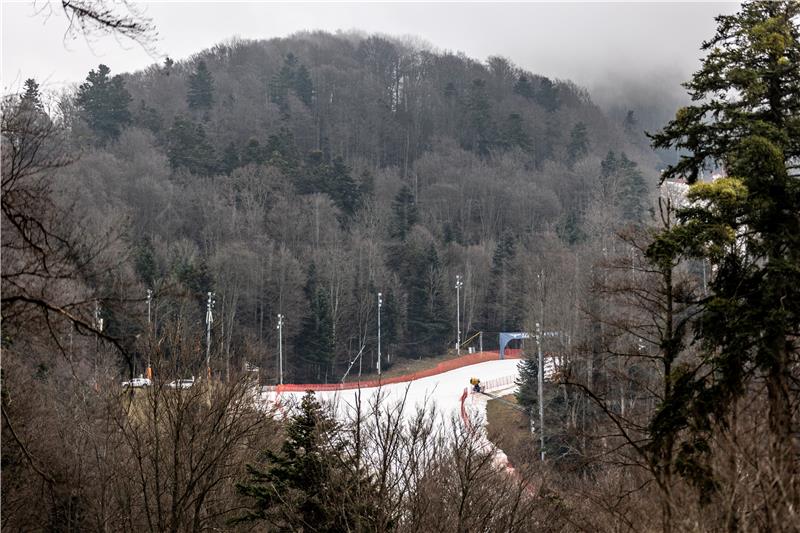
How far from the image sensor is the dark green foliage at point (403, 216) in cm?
8175

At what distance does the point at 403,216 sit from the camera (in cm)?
8406

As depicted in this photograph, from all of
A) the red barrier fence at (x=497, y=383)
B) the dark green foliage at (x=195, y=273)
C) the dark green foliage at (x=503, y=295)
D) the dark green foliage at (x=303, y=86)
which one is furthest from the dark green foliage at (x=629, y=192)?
the dark green foliage at (x=303, y=86)

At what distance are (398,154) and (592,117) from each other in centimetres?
5380

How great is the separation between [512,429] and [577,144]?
10301 centimetres

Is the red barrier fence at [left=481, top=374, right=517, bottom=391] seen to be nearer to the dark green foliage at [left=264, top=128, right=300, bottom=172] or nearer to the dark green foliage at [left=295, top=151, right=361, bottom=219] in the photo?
the dark green foliage at [left=295, top=151, right=361, bottom=219]

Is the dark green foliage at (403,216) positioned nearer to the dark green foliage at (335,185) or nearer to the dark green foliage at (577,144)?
the dark green foliage at (335,185)

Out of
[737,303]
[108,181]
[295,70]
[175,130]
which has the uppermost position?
[295,70]

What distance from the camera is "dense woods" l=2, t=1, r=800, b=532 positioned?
8.87 metres

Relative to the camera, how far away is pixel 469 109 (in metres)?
128

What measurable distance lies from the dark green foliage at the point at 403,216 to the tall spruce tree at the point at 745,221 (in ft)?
228

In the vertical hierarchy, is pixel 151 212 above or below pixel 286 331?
above

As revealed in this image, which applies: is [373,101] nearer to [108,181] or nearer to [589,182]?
[589,182]

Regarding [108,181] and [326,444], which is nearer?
[326,444]

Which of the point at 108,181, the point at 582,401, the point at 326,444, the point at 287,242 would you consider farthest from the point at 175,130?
the point at 326,444
